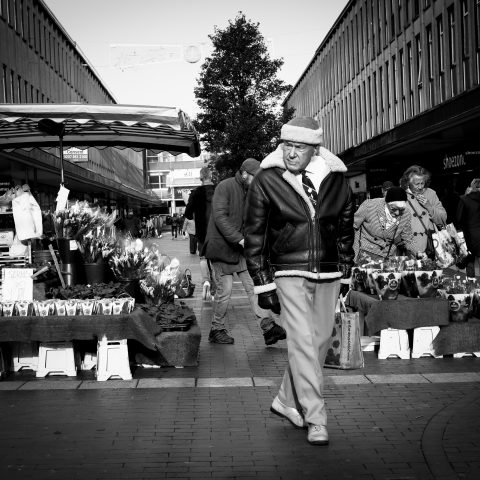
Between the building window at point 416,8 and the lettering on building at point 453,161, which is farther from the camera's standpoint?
the building window at point 416,8

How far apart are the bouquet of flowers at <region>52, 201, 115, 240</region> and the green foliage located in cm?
4357

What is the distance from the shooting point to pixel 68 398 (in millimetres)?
6770

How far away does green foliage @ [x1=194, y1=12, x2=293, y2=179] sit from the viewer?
2089 inches

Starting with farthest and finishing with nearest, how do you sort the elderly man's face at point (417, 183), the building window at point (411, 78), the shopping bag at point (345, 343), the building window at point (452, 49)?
the building window at point (411, 78) < the building window at point (452, 49) < the elderly man's face at point (417, 183) < the shopping bag at point (345, 343)

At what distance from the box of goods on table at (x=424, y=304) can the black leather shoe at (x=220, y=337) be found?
1463mm

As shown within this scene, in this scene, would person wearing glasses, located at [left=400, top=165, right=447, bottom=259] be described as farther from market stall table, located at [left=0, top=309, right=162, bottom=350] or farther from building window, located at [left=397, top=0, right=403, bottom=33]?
building window, located at [left=397, top=0, right=403, bottom=33]

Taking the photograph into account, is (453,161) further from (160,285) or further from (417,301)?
(417,301)

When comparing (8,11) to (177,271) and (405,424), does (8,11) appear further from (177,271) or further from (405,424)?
(405,424)

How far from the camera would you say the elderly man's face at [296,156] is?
18.1 feet

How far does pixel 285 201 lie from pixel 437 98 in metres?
27.6

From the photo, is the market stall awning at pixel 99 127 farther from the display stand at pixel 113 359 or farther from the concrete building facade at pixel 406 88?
the concrete building facade at pixel 406 88

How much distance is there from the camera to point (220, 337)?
Answer: 9359 millimetres

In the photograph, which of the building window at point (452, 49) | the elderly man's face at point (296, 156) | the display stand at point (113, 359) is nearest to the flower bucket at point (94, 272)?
the display stand at point (113, 359)

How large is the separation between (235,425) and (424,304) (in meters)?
2.94
